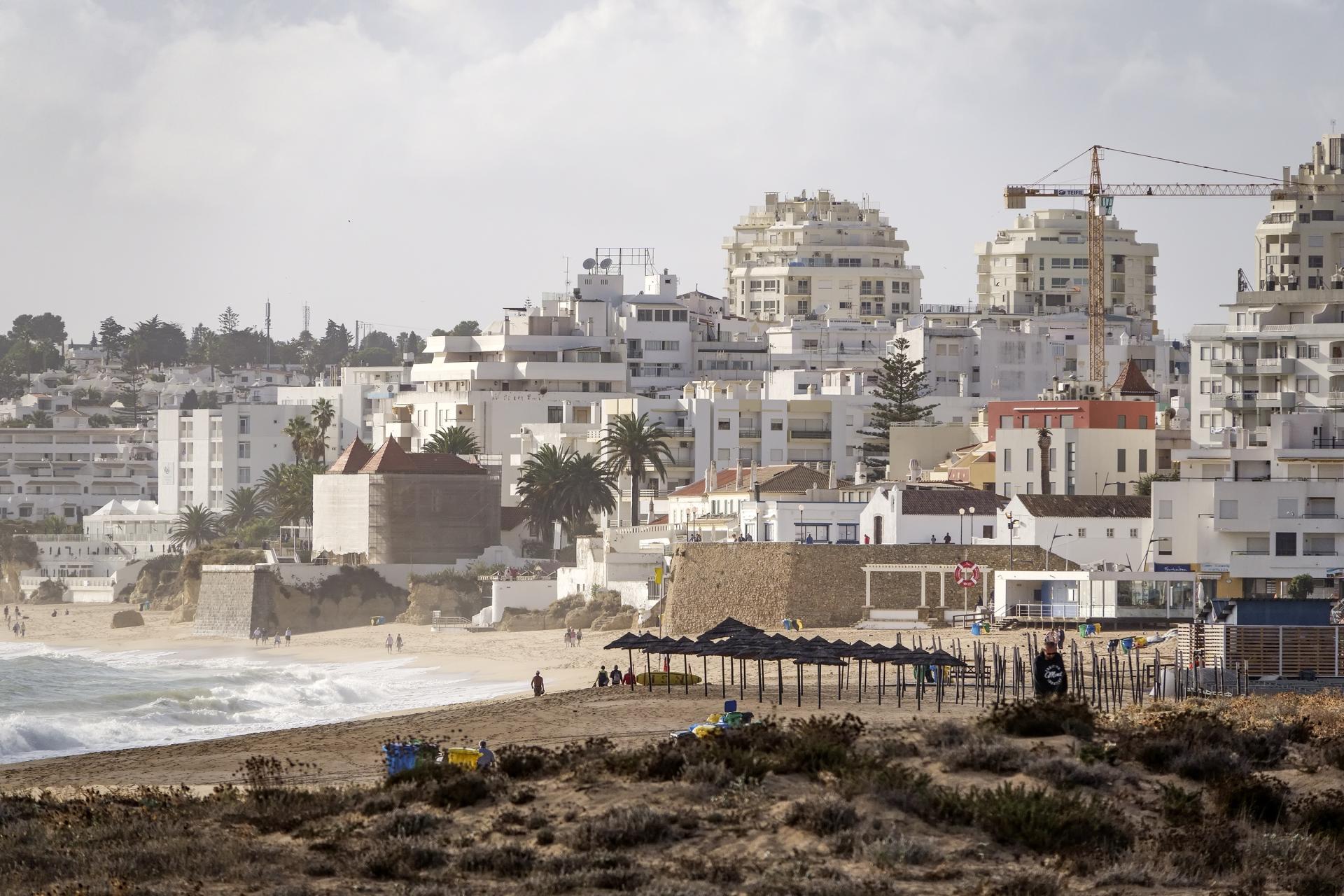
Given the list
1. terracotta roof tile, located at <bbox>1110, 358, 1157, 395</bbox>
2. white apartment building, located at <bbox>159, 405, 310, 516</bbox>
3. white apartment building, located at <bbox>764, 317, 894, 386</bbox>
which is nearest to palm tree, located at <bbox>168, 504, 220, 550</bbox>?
white apartment building, located at <bbox>159, 405, 310, 516</bbox>

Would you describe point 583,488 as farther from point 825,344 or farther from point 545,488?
point 825,344

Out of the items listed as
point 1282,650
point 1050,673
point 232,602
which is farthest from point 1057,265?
point 1050,673

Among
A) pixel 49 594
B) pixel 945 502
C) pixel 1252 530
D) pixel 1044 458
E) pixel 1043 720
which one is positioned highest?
pixel 1044 458

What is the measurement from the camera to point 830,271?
16238 centimetres

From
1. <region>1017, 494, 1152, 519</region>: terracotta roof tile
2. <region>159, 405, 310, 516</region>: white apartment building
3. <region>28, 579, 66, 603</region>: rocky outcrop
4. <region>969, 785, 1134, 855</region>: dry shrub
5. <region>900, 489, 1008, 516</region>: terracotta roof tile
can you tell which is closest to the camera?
<region>969, 785, 1134, 855</region>: dry shrub

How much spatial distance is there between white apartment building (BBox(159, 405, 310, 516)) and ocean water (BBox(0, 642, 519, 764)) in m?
47.7

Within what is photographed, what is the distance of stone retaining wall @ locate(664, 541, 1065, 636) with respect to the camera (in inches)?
2525

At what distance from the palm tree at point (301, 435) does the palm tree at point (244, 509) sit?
11.3 ft

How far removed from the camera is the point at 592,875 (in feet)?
63.6

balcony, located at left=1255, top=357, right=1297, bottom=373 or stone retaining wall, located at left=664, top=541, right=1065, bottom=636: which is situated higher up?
balcony, located at left=1255, top=357, right=1297, bottom=373

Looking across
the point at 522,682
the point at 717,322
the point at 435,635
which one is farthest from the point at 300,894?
the point at 717,322

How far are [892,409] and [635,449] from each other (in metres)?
13.9

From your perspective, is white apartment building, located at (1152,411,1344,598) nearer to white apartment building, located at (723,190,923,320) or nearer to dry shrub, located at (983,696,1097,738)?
dry shrub, located at (983,696,1097,738)

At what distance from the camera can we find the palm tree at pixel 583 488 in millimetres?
93188
